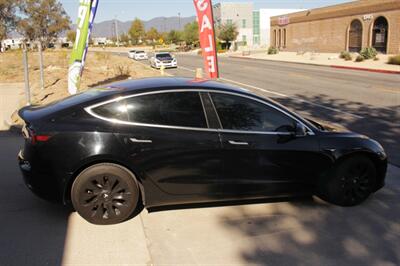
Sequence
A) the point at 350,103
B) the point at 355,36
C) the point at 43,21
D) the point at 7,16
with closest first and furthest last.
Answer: the point at 350,103, the point at 355,36, the point at 7,16, the point at 43,21

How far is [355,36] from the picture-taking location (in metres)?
49.3

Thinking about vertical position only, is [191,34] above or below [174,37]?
below

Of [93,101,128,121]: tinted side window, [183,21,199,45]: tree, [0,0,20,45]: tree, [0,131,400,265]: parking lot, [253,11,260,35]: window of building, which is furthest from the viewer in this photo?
[253,11,260,35]: window of building

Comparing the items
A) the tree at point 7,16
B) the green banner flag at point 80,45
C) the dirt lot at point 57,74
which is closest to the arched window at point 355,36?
the dirt lot at point 57,74

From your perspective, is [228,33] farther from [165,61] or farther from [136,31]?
[136,31]

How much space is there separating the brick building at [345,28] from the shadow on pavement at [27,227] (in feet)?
139

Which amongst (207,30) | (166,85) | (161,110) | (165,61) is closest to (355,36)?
(165,61)

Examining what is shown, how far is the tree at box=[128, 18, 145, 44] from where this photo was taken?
440 feet

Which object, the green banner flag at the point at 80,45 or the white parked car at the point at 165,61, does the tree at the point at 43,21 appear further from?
the green banner flag at the point at 80,45

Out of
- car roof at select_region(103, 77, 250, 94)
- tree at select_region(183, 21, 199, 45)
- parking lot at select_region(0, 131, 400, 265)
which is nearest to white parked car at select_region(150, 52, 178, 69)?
car roof at select_region(103, 77, 250, 94)

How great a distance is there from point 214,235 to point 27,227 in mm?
1955

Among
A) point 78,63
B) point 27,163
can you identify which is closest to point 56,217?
point 27,163

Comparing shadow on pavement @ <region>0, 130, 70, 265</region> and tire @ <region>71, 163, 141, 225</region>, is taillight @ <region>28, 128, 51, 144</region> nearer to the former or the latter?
tire @ <region>71, 163, 141, 225</region>

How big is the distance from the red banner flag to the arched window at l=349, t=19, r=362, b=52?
42.0 m
